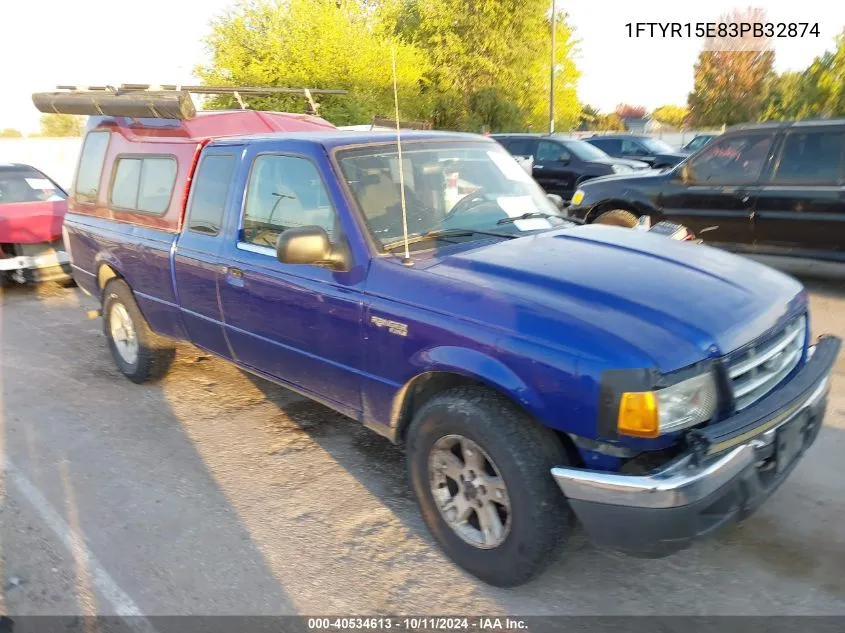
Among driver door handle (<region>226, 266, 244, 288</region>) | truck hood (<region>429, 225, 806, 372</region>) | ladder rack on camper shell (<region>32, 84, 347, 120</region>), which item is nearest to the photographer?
truck hood (<region>429, 225, 806, 372</region>)

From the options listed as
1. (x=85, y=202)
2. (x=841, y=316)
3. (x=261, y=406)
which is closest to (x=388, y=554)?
(x=261, y=406)

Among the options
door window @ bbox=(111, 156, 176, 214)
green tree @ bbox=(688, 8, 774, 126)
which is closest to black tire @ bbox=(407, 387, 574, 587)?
door window @ bbox=(111, 156, 176, 214)

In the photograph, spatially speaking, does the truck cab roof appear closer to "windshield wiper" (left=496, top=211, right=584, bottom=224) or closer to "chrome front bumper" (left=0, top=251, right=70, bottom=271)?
"windshield wiper" (left=496, top=211, right=584, bottom=224)

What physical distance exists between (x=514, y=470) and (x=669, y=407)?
606 millimetres

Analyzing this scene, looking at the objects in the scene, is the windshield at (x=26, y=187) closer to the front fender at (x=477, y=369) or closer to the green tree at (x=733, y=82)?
the front fender at (x=477, y=369)

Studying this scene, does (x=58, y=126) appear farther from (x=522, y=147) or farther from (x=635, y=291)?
(x=635, y=291)

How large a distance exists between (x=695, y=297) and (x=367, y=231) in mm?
1514

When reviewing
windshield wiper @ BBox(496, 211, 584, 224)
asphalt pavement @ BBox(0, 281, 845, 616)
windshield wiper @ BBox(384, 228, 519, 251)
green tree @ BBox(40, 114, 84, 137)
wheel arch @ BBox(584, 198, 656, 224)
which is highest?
green tree @ BBox(40, 114, 84, 137)

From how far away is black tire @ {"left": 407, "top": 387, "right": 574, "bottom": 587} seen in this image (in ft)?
8.25

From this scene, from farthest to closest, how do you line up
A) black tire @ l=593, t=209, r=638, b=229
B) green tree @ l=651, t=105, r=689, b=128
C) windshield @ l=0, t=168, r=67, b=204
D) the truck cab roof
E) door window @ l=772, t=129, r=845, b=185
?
green tree @ l=651, t=105, r=689, b=128 < windshield @ l=0, t=168, r=67, b=204 < black tire @ l=593, t=209, r=638, b=229 < door window @ l=772, t=129, r=845, b=185 < the truck cab roof

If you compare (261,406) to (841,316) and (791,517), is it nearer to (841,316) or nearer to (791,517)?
(791,517)

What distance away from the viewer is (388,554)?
3.09 metres

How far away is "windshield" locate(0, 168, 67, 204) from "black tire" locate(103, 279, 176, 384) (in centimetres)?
487

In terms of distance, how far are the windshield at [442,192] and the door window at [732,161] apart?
4429 mm
